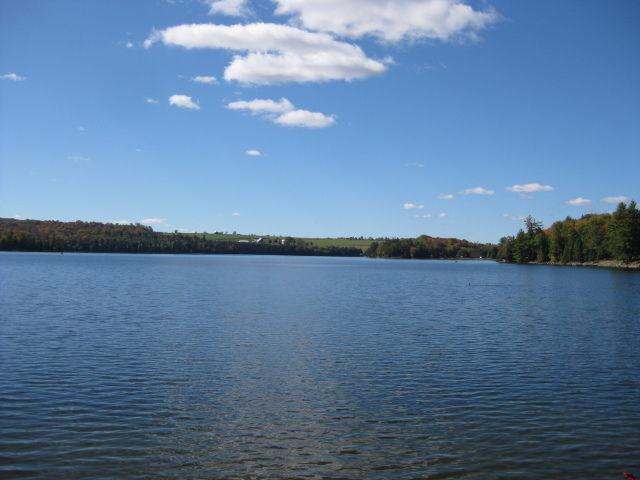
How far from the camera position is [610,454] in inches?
511

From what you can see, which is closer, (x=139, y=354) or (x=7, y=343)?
(x=139, y=354)

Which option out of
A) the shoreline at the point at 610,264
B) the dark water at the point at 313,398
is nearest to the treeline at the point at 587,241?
the shoreline at the point at 610,264

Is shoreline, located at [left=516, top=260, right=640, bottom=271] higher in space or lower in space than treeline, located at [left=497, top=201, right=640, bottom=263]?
lower

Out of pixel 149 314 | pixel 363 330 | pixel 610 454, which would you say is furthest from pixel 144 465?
pixel 149 314

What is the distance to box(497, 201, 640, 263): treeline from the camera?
13188 centimetres

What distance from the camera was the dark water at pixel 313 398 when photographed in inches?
479

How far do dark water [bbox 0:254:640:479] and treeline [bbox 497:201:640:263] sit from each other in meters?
112

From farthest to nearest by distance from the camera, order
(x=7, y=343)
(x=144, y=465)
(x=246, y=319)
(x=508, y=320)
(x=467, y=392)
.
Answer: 1. (x=508, y=320)
2. (x=246, y=319)
3. (x=7, y=343)
4. (x=467, y=392)
5. (x=144, y=465)

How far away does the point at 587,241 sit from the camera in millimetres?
159375

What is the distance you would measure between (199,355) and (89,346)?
504 cm

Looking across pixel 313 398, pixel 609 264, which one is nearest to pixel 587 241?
pixel 609 264

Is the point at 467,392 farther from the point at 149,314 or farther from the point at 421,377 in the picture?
the point at 149,314

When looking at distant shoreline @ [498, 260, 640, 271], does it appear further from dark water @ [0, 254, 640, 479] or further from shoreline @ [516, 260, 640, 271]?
dark water @ [0, 254, 640, 479]

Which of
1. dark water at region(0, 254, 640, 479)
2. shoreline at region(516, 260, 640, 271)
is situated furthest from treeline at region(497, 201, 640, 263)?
dark water at region(0, 254, 640, 479)
